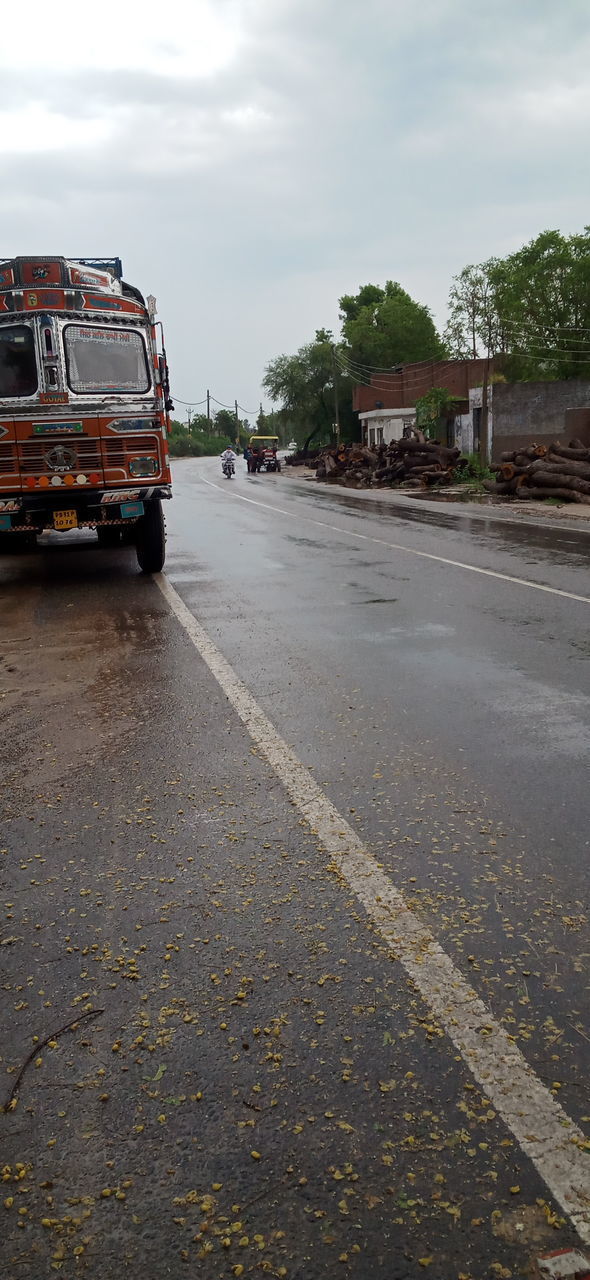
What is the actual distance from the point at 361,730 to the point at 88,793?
156 cm

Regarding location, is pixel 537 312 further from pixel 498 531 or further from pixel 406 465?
pixel 498 531

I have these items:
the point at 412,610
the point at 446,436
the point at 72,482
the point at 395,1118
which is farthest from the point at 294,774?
the point at 446,436

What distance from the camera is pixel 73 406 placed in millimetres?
10773

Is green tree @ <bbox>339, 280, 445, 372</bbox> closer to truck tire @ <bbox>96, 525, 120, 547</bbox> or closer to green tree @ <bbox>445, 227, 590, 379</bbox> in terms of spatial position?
green tree @ <bbox>445, 227, 590, 379</bbox>

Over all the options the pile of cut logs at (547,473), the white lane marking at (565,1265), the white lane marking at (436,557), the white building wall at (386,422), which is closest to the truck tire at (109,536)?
the white lane marking at (436,557)

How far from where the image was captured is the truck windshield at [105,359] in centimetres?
1100

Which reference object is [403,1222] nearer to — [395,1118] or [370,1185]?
[370,1185]

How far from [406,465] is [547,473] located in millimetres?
11524

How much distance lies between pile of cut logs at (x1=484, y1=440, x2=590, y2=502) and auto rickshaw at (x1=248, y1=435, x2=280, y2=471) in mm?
32987

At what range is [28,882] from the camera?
3.51m

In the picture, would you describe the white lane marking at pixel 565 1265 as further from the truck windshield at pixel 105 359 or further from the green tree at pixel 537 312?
the green tree at pixel 537 312

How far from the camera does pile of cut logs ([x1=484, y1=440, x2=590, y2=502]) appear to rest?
79.2 feet

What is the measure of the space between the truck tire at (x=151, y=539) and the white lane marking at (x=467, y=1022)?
771 cm

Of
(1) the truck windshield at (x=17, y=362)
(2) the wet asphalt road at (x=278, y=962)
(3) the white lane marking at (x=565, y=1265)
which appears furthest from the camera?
(1) the truck windshield at (x=17, y=362)
